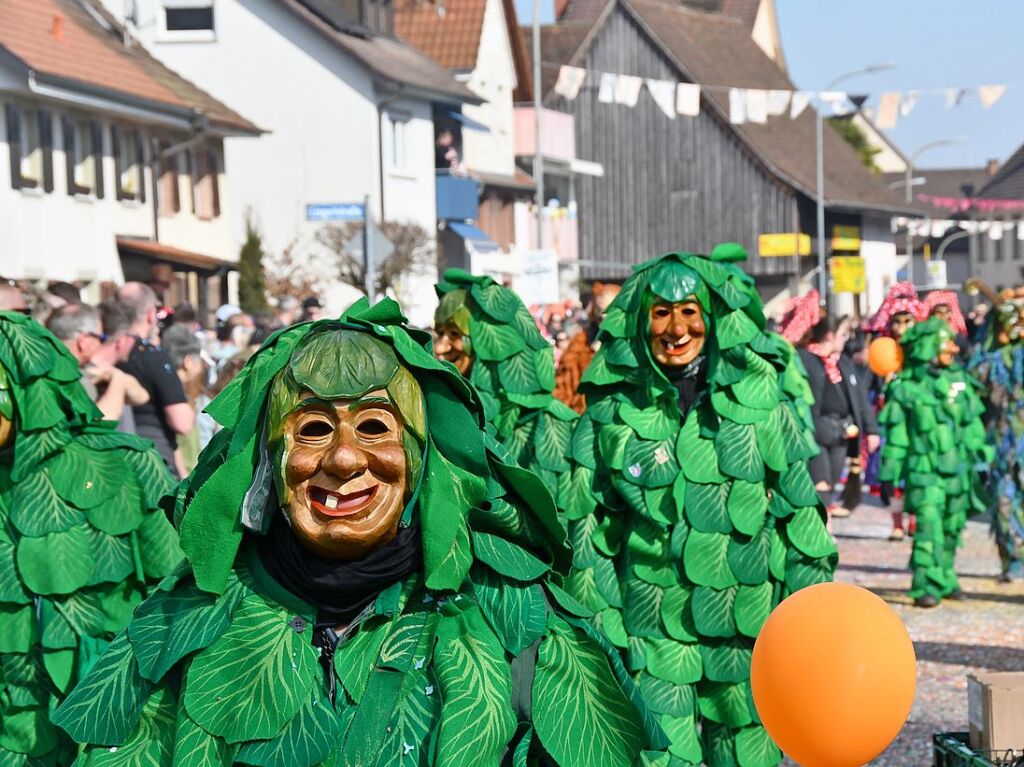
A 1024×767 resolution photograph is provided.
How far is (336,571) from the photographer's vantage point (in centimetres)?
332

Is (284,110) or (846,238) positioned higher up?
(284,110)

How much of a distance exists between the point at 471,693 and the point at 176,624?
537 millimetres

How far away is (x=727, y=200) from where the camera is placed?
184 ft

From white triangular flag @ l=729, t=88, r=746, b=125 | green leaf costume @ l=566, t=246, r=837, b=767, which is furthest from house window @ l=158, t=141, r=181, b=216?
green leaf costume @ l=566, t=246, r=837, b=767

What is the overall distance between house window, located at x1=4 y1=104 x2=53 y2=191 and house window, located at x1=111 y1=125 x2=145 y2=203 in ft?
8.01

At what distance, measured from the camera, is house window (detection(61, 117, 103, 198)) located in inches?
1089

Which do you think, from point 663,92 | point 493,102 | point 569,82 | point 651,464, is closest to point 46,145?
point 569,82

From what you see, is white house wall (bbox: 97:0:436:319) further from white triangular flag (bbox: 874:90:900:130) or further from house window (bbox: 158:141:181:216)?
white triangular flag (bbox: 874:90:900:130)

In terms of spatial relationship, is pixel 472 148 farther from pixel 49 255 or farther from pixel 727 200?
pixel 49 255

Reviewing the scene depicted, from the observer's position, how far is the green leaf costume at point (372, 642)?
3.26m

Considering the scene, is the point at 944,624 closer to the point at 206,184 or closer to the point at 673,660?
the point at 673,660

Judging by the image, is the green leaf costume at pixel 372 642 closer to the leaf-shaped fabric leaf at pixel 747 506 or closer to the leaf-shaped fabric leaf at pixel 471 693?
the leaf-shaped fabric leaf at pixel 471 693

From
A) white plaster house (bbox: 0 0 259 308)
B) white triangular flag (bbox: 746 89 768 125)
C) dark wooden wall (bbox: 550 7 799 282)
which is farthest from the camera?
dark wooden wall (bbox: 550 7 799 282)

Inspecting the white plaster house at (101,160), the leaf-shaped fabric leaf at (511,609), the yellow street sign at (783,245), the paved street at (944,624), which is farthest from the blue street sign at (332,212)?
the yellow street sign at (783,245)
